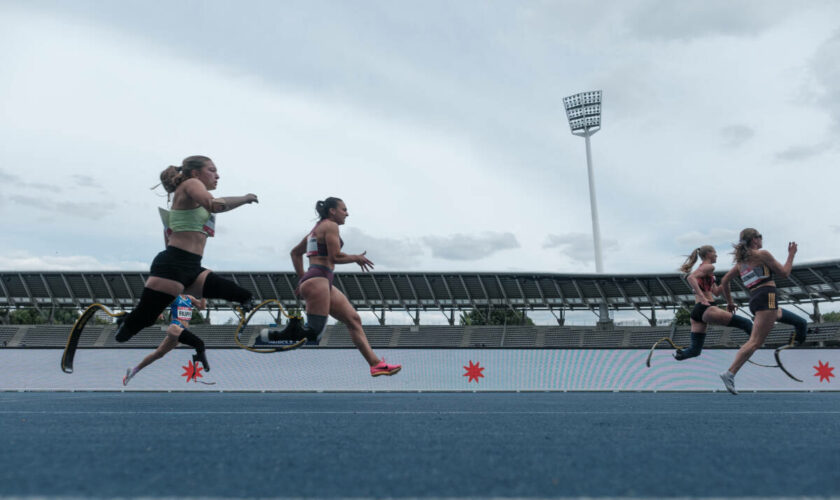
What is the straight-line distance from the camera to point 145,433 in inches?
99.4

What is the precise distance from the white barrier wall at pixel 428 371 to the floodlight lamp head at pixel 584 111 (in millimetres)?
38668

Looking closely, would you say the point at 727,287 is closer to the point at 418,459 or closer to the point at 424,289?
the point at 418,459

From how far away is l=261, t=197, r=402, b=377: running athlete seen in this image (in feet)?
16.6

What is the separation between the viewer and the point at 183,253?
4.12m

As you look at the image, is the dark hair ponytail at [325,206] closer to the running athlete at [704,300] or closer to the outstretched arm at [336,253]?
the outstretched arm at [336,253]

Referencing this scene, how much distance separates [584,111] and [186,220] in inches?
1870

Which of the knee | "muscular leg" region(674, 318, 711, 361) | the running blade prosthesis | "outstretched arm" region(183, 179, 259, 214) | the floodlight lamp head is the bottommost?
"muscular leg" region(674, 318, 711, 361)

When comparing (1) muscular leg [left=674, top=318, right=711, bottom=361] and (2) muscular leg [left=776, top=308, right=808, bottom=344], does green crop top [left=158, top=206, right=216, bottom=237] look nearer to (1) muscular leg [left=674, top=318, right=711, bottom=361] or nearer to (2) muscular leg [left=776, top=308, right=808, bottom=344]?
(1) muscular leg [left=674, top=318, right=711, bottom=361]

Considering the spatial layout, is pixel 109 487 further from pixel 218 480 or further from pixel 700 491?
pixel 700 491

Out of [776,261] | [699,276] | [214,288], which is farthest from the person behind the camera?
[699,276]

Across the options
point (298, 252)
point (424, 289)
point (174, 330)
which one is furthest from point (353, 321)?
point (424, 289)

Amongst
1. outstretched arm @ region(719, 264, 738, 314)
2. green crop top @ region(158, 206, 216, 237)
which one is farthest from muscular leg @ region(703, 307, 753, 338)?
green crop top @ region(158, 206, 216, 237)

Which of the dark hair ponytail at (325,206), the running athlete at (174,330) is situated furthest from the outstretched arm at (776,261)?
the running athlete at (174,330)

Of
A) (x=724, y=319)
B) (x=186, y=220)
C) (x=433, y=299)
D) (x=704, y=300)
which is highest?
(x=186, y=220)
